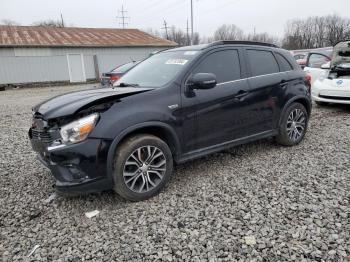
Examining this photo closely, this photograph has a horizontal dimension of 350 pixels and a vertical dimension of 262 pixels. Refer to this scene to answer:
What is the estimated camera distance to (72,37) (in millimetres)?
23594

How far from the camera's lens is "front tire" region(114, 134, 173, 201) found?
3.22 m

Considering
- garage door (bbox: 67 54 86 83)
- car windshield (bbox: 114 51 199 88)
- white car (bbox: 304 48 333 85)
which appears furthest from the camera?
garage door (bbox: 67 54 86 83)

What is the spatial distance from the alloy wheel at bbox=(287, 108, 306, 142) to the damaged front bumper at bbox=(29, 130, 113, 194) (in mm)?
3260

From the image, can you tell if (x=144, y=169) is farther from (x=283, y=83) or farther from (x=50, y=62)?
(x=50, y=62)

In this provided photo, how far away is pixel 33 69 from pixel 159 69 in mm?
18750


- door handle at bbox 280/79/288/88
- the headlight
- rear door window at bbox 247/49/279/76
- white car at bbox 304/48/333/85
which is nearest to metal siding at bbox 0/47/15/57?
white car at bbox 304/48/333/85

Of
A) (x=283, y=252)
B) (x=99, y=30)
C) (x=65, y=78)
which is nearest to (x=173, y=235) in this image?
(x=283, y=252)

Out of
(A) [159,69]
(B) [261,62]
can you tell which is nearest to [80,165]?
(A) [159,69]

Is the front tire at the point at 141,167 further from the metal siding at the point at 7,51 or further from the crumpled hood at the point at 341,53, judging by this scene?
the metal siding at the point at 7,51

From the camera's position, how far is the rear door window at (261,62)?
176 inches

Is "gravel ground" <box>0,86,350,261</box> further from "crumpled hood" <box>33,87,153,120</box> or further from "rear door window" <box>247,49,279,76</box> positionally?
"rear door window" <box>247,49,279,76</box>

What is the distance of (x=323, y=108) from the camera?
8344mm

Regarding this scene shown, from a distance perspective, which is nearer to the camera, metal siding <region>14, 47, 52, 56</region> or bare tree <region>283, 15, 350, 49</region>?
metal siding <region>14, 47, 52, 56</region>

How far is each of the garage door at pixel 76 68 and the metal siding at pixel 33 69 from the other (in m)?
0.36
